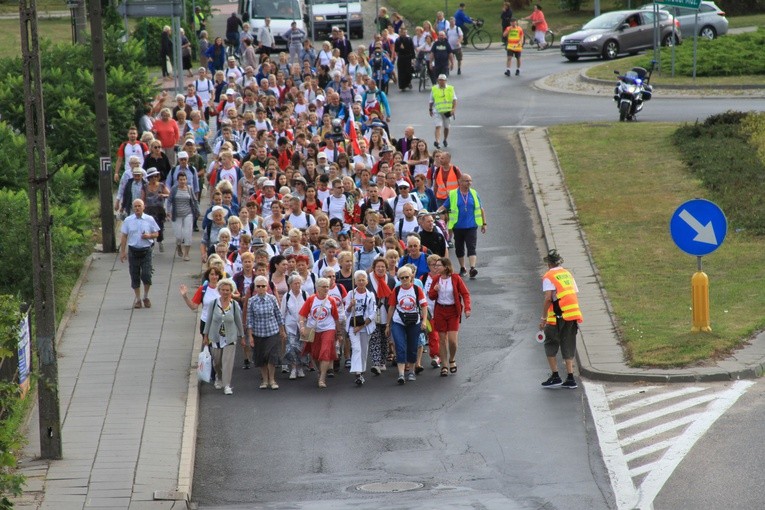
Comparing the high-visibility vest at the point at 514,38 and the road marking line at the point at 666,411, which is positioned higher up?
the high-visibility vest at the point at 514,38

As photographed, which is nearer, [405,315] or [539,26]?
[405,315]

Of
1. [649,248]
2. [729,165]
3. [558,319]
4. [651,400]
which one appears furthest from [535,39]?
[651,400]

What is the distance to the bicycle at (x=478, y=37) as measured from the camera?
53.2 m

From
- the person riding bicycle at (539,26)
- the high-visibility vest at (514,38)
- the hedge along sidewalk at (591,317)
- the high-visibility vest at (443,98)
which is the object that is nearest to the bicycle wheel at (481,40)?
the person riding bicycle at (539,26)

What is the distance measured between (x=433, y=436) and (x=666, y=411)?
2695mm

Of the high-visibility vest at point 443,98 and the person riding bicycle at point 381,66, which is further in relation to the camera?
the person riding bicycle at point 381,66

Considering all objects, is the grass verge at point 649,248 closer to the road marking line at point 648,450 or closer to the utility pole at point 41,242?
the road marking line at point 648,450

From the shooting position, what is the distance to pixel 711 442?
14773 mm

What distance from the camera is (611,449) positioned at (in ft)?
48.8

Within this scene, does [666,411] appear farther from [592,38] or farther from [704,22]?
[704,22]

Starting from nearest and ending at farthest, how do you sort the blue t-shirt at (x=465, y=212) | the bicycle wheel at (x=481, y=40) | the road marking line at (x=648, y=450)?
the road marking line at (x=648, y=450)
the blue t-shirt at (x=465, y=212)
the bicycle wheel at (x=481, y=40)

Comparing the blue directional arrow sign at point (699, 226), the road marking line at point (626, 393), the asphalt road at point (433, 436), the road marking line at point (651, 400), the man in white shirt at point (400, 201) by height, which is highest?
the blue directional arrow sign at point (699, 226)

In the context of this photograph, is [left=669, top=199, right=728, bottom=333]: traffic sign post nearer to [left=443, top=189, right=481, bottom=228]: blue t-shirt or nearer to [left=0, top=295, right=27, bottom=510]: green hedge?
[left=443, top=189, right=481, bottom=228]: blue t-shirt

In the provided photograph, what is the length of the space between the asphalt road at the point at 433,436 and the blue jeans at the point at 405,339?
38cm
